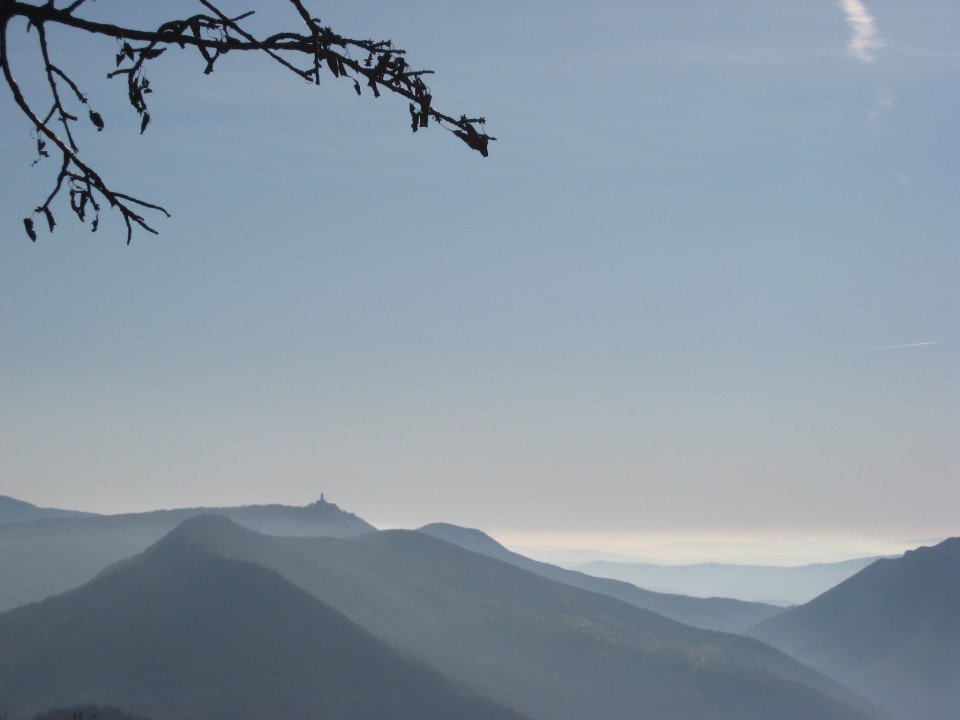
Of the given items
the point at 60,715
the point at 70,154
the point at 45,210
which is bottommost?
the point at 60,715

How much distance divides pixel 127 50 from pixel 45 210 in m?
1.28

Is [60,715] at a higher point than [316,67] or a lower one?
lower

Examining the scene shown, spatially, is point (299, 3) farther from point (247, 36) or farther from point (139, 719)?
point (139, 719)

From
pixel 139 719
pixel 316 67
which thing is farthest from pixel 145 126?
pixel 139 719

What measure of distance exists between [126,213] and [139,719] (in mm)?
178921

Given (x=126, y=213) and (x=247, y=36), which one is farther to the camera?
(x=126, y=213)

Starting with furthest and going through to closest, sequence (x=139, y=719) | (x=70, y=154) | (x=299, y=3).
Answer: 1. (x=139, y=719)
2. (x=70, y=154)
3. (x=299, y=3)

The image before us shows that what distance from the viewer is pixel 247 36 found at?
24.6ft

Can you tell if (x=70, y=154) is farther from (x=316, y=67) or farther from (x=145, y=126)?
(x=316, y=67)

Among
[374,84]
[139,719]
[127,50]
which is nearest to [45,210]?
[127,50]

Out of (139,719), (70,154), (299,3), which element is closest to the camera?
(299,3)

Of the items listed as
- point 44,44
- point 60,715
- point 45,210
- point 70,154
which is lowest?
point 60,715

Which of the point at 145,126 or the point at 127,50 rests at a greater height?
the point at 127,50

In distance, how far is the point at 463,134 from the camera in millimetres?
7621
